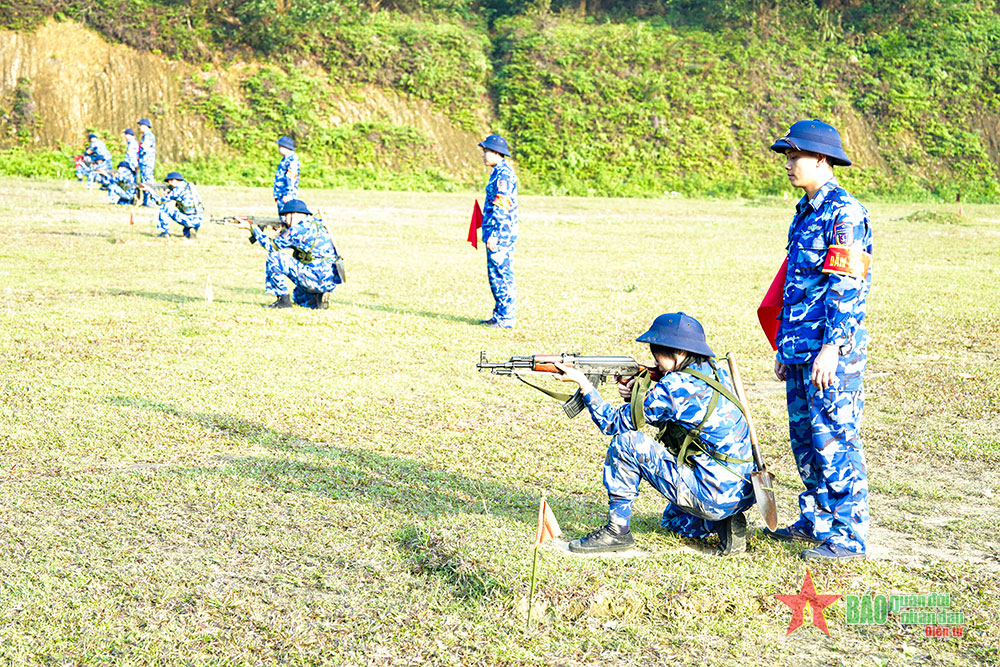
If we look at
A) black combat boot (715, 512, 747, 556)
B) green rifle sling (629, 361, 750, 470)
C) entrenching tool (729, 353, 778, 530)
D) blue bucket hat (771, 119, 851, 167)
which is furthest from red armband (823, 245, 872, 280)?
black combat boot (715, 512, 747, 556)

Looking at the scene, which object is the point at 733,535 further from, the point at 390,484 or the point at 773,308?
the point at 390,484

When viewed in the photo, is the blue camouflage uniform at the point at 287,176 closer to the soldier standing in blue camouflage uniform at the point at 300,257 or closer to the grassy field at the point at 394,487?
the grassy field at the point at 394,487

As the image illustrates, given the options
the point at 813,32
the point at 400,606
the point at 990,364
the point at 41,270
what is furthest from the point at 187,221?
the point at 813,32

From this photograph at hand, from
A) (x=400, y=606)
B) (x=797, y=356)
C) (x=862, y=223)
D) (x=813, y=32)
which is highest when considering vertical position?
(x=813, y=32)

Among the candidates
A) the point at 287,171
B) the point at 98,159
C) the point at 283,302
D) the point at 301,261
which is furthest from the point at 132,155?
the point at 301,261

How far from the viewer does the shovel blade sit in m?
4.83

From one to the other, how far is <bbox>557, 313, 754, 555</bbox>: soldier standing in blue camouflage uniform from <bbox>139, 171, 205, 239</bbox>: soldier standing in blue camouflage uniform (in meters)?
15.5

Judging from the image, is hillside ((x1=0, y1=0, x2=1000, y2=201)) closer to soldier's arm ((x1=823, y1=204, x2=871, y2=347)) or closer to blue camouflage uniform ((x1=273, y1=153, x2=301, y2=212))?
blue camouflage uniform ((x1=273, y1=153, x2=301, y2=212))

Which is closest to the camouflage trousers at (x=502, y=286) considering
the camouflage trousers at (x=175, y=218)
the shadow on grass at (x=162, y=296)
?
the shadow on grass at (x=162, y=296)

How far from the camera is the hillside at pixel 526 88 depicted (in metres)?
38.1

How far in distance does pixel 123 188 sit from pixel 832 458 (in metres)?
22.9

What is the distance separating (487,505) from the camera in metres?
5.84

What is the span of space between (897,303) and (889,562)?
31.5ft

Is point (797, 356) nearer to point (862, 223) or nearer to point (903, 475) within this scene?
point (862, 223)
